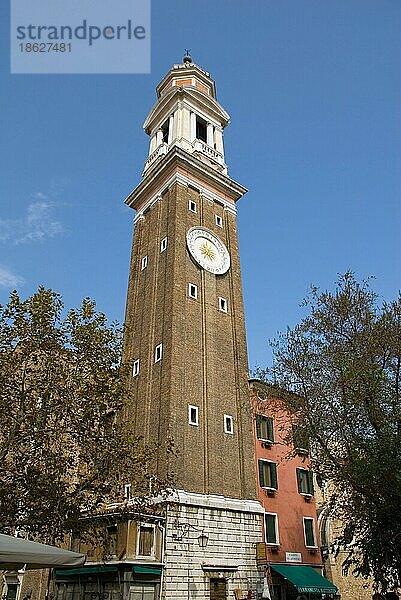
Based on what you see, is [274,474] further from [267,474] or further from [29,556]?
[29,556]

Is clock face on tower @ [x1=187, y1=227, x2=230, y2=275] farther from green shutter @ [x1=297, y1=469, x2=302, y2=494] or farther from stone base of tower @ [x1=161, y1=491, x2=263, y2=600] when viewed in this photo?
stone base of tower @ [x1=161, y1=491, x2=263, y2=600]

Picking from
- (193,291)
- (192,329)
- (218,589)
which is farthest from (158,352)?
(218,589)

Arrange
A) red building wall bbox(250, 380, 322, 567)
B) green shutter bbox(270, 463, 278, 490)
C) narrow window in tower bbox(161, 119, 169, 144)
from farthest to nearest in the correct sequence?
narrow window in tower bbox(161, 119, 169, 144) < green shutter bbox(270, 463, 278, 490) < red building wall bbox(250, 380, 322, 567)

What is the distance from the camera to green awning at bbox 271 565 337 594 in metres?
25.3

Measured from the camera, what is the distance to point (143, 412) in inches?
1112

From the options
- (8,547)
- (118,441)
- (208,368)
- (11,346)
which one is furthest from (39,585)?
(8,547)

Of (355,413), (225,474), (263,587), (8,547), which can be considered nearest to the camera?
(8,547)

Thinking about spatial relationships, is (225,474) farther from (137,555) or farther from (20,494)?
(20,494)

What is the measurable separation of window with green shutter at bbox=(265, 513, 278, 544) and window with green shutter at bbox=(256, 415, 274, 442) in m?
4.03

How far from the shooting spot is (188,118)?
40188mm

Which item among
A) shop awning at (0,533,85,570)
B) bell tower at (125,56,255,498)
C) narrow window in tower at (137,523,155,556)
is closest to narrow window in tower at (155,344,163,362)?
bell tower at (125,56,255,498)

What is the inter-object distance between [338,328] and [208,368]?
31.4 feet

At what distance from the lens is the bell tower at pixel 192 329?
82.0 ft

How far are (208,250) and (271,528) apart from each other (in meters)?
16.5
